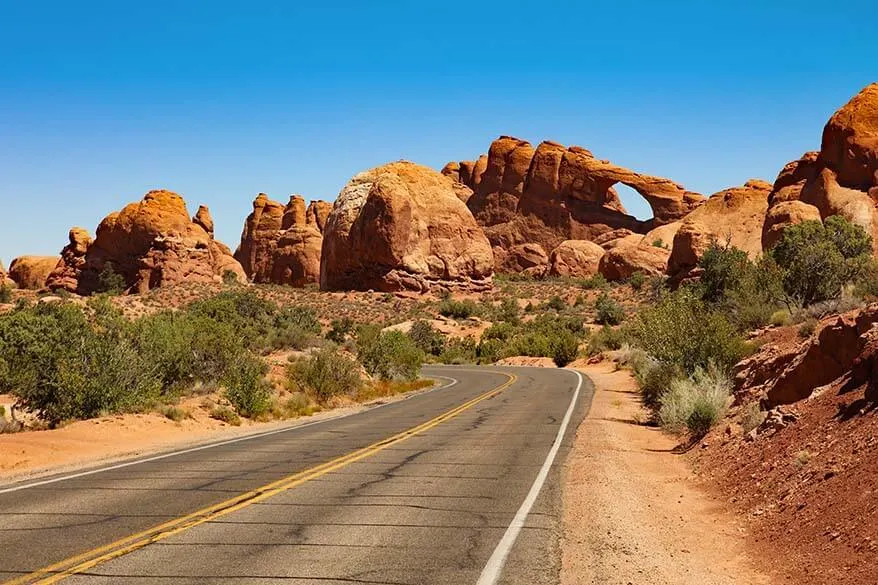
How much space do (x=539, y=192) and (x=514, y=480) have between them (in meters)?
110

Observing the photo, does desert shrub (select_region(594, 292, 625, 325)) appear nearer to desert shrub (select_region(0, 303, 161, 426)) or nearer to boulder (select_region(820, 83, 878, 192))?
boulder (select_region(820, 83, 878, 192))

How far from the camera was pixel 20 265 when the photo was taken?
374 feet

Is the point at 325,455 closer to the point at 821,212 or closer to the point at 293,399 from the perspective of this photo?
the point at 293,399

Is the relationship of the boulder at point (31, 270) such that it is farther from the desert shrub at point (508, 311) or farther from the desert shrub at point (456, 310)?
the desert shrub at point (508, 311)

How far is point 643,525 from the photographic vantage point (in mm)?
8898

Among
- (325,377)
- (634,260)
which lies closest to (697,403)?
(325,377)

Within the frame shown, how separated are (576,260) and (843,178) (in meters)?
44.2

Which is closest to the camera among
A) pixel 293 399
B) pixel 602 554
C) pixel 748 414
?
pixel 602 554

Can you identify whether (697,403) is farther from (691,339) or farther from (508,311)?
(508,311)

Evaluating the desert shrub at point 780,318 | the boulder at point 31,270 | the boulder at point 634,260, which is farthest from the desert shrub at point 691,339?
the boulder at point 31,270

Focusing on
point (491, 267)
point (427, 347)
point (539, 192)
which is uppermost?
point (539, 192)

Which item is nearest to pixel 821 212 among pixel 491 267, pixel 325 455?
pixel 491 267

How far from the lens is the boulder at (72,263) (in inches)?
3565

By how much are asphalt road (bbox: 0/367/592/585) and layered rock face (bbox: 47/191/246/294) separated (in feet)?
234
